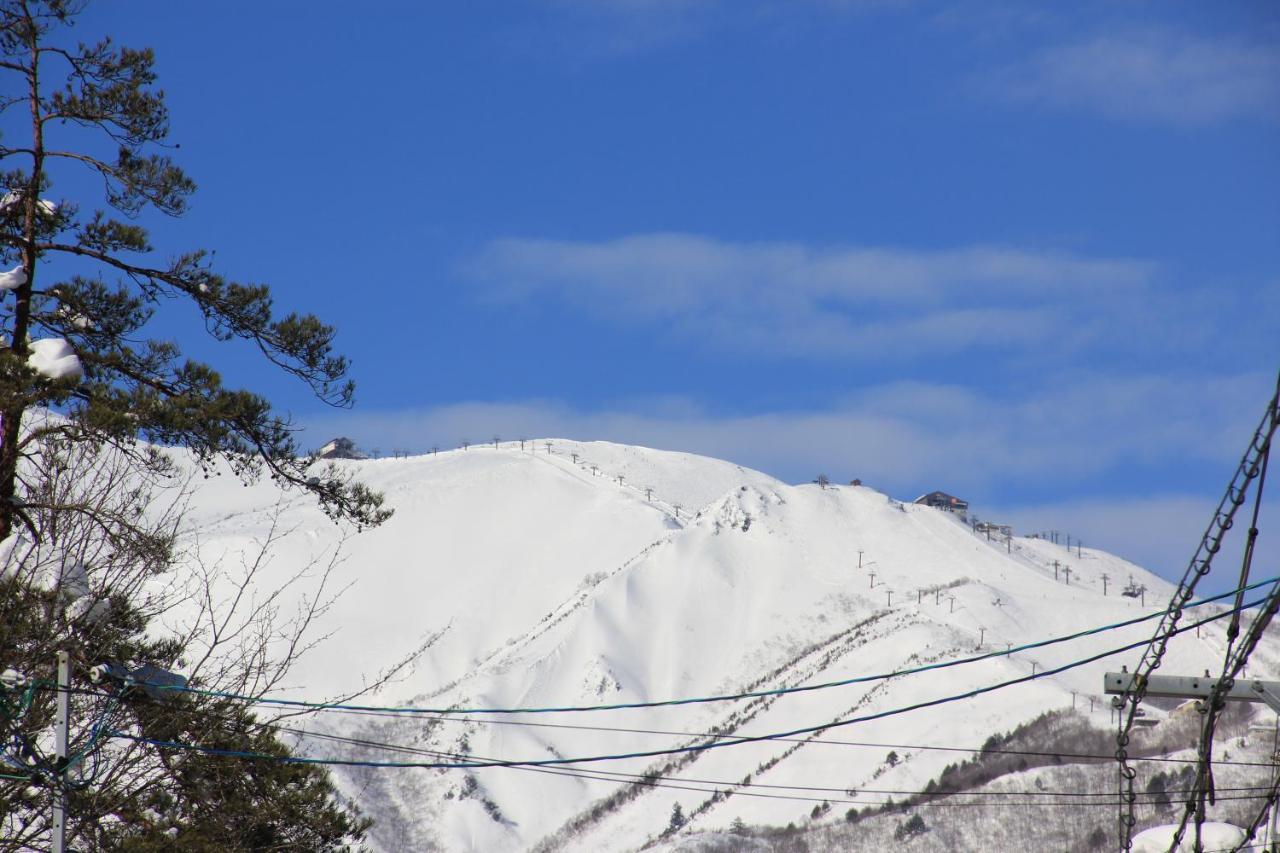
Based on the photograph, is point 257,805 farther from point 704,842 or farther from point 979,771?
point 979,771

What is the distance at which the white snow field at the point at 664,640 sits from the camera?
366ft

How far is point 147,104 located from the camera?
16109 mm

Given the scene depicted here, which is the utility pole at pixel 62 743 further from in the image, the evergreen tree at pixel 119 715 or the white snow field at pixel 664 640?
the white snow field at pixel 664 640

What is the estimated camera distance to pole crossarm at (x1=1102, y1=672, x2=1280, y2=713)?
43.5 feet

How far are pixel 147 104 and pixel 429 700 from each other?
115417mm

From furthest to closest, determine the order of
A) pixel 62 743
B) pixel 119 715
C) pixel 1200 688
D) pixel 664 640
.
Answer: pixel 664 640, pixel 119 715, pixel 1200 688, pixel 62 743

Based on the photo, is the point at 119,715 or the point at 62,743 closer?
the point at 62,743

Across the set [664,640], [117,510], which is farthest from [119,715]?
[664,640]

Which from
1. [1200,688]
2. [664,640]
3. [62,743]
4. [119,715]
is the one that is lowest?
[62,743]

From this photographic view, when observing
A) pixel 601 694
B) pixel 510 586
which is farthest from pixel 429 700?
pixel 510 586

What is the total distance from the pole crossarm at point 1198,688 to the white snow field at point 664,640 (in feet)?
272

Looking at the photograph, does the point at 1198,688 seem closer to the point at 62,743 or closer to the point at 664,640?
the point at 62,743

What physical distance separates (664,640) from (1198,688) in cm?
12241

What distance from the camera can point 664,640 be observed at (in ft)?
441
